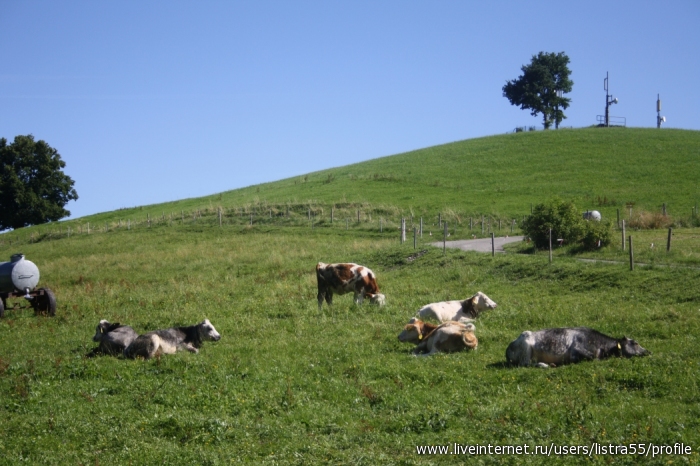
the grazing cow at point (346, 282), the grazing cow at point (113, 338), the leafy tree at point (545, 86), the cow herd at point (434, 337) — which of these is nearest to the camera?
the cow herd at point (434, 337)

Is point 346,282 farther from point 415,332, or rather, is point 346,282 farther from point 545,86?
point 545,86

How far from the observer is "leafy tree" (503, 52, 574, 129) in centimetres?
11131

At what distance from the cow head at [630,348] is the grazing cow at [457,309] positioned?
528 cm

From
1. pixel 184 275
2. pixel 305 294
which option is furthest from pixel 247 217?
pixel 305 294

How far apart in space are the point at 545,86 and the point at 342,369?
352 ft

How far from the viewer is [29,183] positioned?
86750 mm

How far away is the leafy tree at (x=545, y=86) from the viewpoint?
111312mm

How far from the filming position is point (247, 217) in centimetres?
5941

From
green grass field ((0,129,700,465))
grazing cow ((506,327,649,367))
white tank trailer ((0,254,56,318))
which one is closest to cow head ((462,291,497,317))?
green grass field ((0,129,700,465))

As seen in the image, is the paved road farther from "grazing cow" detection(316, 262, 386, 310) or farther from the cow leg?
the cow leg

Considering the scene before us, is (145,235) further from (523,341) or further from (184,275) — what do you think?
(523,341)

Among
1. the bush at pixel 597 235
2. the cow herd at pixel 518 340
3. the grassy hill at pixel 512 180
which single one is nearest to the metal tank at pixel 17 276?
the cow herd at pixel 518 340

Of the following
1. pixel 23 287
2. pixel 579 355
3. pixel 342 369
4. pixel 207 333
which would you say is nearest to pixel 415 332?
pixel 342 369

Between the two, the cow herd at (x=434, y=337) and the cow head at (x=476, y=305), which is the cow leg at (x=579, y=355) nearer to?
the cow herd at (x=434, y=337)
